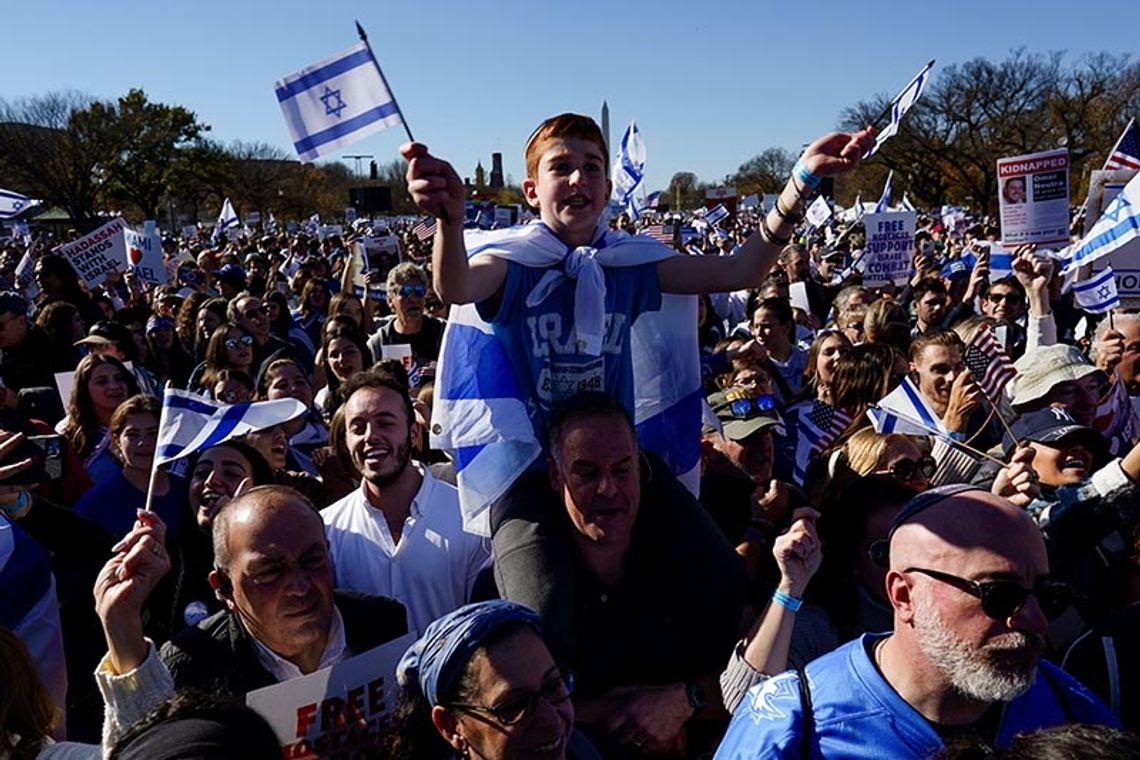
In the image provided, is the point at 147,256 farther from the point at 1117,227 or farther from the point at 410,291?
the point at 1117,227

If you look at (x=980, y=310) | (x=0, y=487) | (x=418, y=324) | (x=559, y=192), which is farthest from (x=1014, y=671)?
(x=980, y=310)

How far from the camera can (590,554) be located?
2844 millimetres

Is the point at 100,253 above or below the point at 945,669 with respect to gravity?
above

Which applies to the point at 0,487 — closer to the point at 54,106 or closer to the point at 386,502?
the point at 386,502

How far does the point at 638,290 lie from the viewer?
327 centimetres

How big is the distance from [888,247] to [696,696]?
944 cm

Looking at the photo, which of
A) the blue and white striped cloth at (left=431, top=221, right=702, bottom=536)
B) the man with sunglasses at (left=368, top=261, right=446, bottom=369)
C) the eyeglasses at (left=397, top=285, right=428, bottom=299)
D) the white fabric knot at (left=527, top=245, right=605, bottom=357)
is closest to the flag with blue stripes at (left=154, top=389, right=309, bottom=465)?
the blue and white striped cloth at (left=431, top=221, right=702, bottom=536)

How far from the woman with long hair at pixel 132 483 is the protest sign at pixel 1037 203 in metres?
6.86

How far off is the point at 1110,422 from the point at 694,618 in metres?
3.06

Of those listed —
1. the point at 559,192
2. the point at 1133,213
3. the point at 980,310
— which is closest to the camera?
the point at 559,192

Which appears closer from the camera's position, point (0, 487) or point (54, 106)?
point (0, 487)

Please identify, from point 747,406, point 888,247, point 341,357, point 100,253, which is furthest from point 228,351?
point 888,247

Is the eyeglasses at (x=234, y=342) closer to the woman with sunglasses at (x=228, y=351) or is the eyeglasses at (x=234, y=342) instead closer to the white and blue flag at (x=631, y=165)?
the woman with sunglasses at (x=228, y=351)

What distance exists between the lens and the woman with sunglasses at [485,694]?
2254 millimetres
